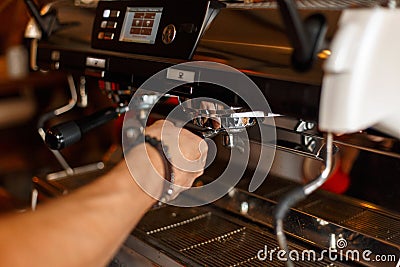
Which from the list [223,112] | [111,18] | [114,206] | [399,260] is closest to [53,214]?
[114,206]

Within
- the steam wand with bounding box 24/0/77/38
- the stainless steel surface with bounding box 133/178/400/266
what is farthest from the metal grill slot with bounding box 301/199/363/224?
the steam wand with bounding box 24/0/77/38

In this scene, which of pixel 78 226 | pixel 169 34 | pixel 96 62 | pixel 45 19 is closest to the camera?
pixel 78 226

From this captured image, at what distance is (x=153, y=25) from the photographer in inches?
27.4

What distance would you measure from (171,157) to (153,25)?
0.18m

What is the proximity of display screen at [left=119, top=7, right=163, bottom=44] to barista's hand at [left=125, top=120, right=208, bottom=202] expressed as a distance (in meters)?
0.12

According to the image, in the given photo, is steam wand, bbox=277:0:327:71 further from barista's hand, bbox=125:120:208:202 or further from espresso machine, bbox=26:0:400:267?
barista's hand, bbox=125:120:208:202

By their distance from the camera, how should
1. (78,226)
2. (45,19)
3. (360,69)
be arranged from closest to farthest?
1. (360,69)
2. (78,226)
3. (45,19)

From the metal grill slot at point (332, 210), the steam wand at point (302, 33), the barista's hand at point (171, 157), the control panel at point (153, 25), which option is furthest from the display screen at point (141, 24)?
the metal grill slot at point (332, 210)

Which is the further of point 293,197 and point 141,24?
point 141,24

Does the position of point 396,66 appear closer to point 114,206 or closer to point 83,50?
point 114,206

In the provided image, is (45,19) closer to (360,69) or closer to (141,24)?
(141,24)

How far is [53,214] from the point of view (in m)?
0.56

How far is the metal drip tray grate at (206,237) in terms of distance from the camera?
0.75 m

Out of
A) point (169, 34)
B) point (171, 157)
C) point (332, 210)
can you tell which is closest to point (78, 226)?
point (171, 157)
